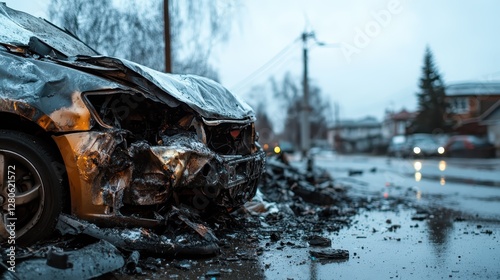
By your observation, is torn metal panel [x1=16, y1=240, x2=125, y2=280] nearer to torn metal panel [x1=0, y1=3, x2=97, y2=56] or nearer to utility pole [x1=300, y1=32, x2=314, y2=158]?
torn metal panel [x1=0, y1=3, x2=97, y2=56]

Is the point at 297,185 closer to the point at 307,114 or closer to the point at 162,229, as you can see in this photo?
the point at 162,229

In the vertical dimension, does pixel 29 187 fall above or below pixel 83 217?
above

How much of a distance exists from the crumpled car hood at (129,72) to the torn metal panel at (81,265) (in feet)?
4.25

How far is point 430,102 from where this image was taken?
4966 cm

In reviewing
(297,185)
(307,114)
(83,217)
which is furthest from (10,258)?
(307,114)

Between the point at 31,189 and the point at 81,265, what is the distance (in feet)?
2.68

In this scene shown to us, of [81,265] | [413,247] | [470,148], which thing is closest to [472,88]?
[470,148]

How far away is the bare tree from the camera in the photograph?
7965 mm

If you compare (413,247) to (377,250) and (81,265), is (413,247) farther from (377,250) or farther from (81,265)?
(81,265)

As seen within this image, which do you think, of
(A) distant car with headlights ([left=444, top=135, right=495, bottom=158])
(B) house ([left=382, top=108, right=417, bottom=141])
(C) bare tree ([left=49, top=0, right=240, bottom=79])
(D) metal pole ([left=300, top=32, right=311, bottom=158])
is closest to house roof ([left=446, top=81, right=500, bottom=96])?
(B) house ([left=382, top=108, right=417, bottom=141])

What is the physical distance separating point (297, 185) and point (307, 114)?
17816 mm

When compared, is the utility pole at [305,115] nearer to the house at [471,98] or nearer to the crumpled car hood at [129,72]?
the crumpled car hood at [129,72]

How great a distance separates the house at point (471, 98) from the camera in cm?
5397

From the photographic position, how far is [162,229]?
386 cm
